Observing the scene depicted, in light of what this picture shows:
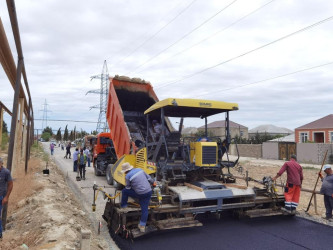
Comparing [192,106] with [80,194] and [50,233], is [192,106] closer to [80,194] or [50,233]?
[50,233]

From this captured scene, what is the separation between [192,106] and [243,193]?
6.87ft

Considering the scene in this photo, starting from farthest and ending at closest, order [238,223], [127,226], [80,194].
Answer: [80,194]
[238,223]
[127,226]

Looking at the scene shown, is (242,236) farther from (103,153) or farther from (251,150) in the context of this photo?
(251,150)

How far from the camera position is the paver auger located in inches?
203

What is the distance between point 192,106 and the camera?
6.23 m

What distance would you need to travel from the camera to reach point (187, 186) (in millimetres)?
6137

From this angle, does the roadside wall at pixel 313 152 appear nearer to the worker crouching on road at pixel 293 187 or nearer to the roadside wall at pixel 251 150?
the roadside wall at pixel 251 150

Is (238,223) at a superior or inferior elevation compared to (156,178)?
inferior

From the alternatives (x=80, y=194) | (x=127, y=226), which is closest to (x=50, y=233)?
(x=127, y=226)

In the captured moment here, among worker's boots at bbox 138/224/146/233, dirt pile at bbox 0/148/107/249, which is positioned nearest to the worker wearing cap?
worker's boots at bbox 138/224/146/233

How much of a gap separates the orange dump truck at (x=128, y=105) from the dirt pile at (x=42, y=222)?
2.67m

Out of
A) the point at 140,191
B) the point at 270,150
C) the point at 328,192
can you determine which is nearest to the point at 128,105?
the point at 140,191

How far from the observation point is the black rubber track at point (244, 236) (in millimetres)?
4645

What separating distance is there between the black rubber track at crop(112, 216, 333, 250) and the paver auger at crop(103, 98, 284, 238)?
0.66ft
